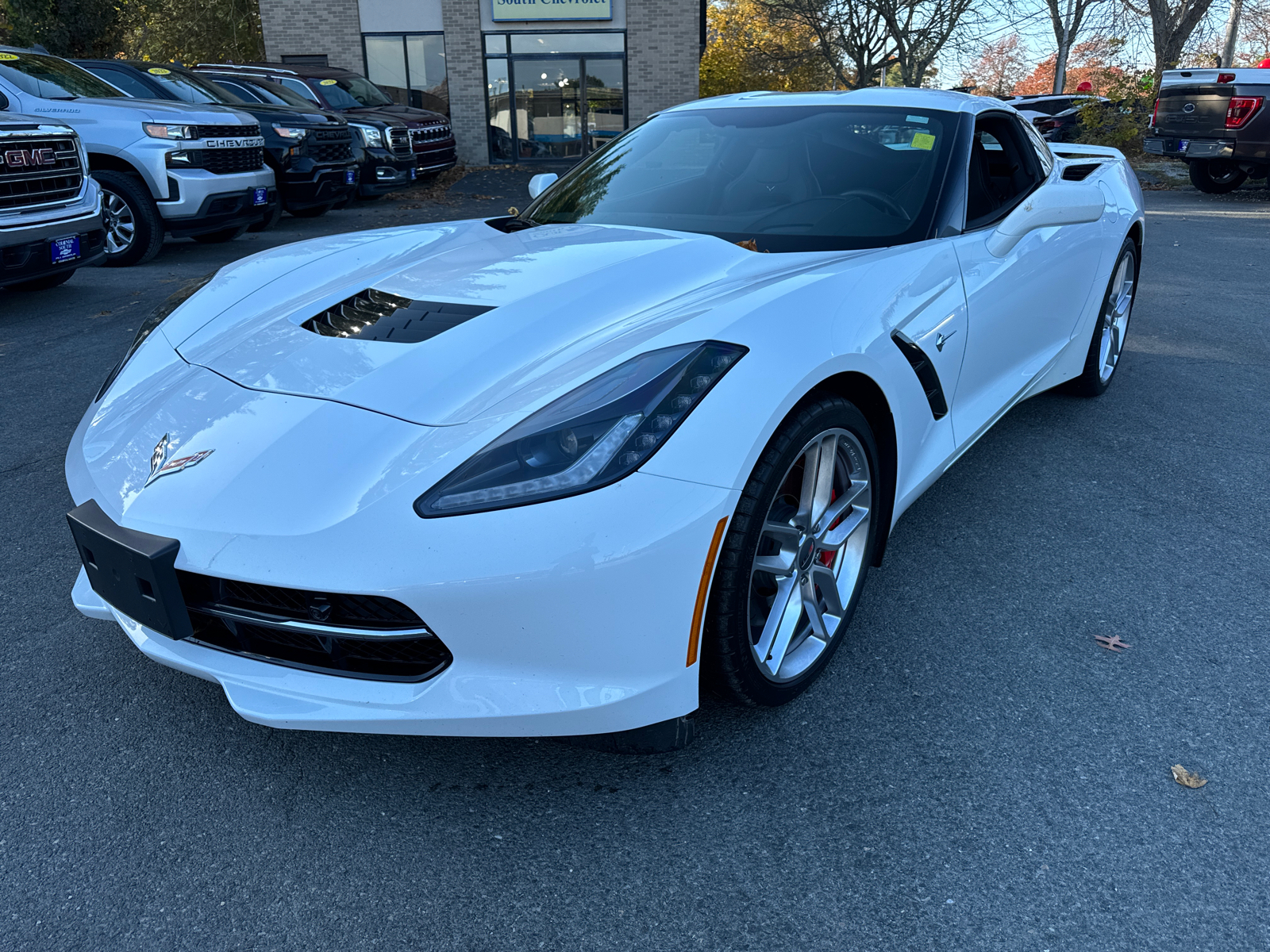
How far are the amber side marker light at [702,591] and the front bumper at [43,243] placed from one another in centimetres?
592

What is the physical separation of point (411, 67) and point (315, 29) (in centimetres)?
233

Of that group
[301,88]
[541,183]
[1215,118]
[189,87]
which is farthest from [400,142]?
[1215,118]

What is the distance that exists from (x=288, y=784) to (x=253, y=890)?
0.30 metres

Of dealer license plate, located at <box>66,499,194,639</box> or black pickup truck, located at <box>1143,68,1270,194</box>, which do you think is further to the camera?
black pickup truck, located at <box>1143,68,1270,194</box>

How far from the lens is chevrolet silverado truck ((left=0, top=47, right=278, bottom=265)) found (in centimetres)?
808

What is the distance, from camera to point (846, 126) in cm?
321

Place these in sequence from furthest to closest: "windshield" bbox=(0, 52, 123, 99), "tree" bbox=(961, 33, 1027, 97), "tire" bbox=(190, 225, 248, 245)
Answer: "tree" bbox=(961, 33, 1027, 97)
"tire" bbox=(190, 225, 248, 245)
"windshield" bbox=(0, 52, 123, 99)

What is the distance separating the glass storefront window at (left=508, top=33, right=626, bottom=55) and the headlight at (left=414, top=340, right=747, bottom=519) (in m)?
20.8

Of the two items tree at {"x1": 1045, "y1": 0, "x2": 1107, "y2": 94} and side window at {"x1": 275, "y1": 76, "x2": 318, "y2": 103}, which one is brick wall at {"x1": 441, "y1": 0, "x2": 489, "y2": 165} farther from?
tree at {"x1": 1045, "y1": 0, "x2": 1107, "y2": 94}

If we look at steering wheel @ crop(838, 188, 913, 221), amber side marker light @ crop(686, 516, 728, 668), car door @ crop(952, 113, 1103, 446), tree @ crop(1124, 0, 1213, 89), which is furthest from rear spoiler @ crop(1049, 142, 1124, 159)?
tree @ crop(1124, 0, 1213, 89)

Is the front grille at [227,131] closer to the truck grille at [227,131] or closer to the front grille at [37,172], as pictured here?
the truck grille at [227,131]

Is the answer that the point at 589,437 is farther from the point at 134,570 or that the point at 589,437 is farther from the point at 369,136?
the point at 369,136

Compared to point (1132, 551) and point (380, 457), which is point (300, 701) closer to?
point (380, 457)

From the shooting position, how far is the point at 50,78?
322 inches
